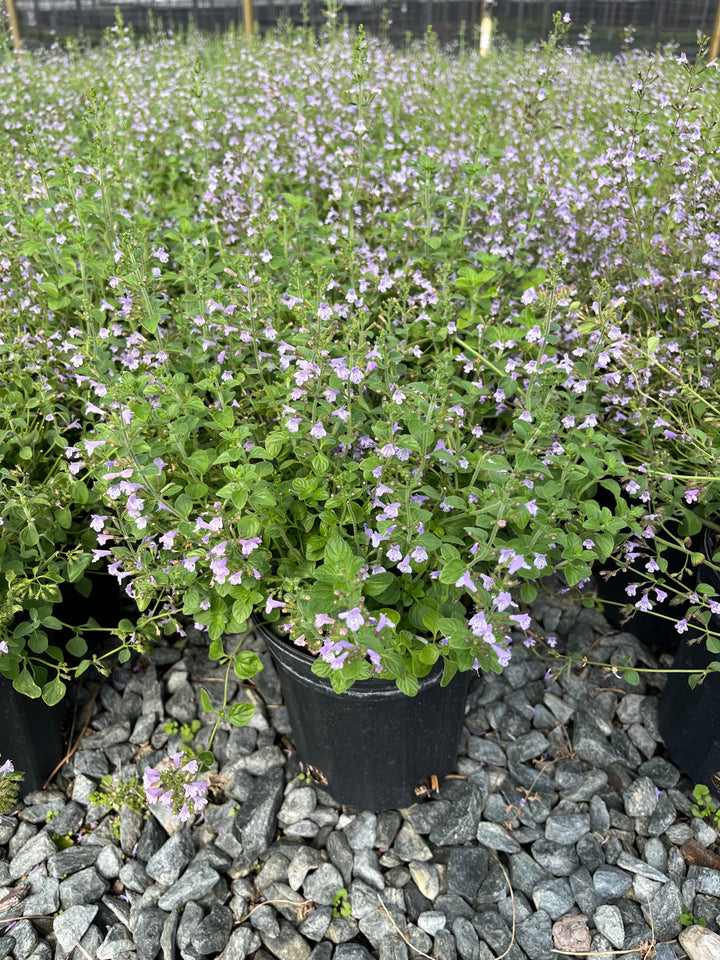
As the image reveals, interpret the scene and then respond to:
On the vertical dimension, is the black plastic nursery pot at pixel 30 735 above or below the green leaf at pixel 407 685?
below

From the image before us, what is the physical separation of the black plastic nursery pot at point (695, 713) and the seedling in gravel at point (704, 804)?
3 cm

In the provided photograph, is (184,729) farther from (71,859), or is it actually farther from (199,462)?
(199,462)

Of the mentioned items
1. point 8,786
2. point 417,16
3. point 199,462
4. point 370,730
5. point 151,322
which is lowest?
point 8,786

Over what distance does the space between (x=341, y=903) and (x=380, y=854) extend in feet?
0.68

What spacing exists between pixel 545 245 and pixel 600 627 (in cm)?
184

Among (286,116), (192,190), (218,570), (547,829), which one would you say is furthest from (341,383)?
(286,116)

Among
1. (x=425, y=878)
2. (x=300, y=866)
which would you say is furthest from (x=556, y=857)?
(x=300, y=866)

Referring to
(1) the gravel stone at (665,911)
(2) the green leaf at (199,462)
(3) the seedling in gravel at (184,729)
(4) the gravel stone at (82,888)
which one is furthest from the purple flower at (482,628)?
(4) the gravel stone at (82,888)

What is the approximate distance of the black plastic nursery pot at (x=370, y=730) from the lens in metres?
2.17

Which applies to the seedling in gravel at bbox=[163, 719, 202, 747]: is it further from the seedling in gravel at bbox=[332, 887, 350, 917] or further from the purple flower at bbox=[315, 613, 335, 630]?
the purple flower at bbox=[315, 613, 335, 630]

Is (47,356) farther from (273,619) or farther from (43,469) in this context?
(273,619)

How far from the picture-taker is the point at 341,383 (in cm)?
217

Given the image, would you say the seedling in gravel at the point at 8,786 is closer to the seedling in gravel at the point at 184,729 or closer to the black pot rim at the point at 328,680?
the seedling in gravel at the point at 184,729

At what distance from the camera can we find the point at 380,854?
2385 millimetres
